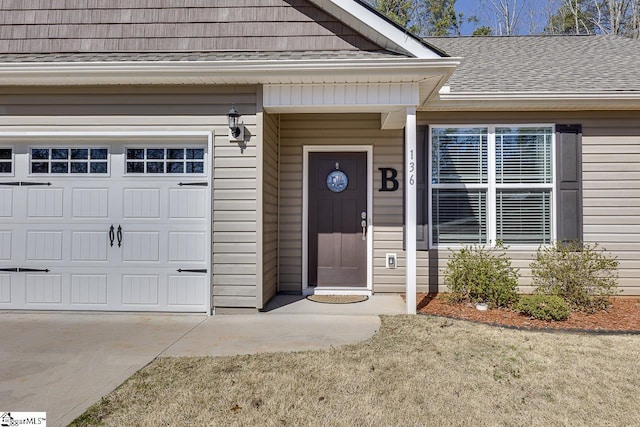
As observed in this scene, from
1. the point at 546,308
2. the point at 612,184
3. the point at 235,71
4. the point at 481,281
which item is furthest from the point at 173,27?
the point at 612,184

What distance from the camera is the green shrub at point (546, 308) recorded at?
4484 mm

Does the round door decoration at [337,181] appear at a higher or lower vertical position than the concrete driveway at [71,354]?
higher

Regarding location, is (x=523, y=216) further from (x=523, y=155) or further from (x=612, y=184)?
(x=612, y=184)

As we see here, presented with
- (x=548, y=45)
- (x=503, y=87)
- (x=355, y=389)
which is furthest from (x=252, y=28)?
(x=548, y=45)

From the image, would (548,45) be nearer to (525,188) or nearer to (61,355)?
(525,188)

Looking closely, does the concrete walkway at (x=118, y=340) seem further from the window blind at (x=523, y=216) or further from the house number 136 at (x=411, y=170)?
the window blind at (x=523, y=216)

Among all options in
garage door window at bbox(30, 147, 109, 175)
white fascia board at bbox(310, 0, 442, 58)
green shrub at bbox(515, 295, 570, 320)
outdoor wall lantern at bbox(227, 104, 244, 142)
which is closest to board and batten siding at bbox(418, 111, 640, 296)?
green shrub at bbox(515, 295, 570, 320)

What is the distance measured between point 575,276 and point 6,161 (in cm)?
703

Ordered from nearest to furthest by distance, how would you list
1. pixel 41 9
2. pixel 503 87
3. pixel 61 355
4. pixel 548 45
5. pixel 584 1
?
pixel 61 355
pixel 41 9
pixel 503 87
pixel 548 45
pixel 584 1

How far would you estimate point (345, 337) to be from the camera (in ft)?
13.1

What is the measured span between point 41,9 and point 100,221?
2.75 metres

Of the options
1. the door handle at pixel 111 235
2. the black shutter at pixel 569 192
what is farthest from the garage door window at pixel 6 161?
→ the black shutter at pixel 569 192

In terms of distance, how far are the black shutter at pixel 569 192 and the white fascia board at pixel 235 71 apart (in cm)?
248

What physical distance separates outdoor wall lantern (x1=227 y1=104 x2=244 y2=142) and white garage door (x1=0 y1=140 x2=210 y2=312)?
46 cm
